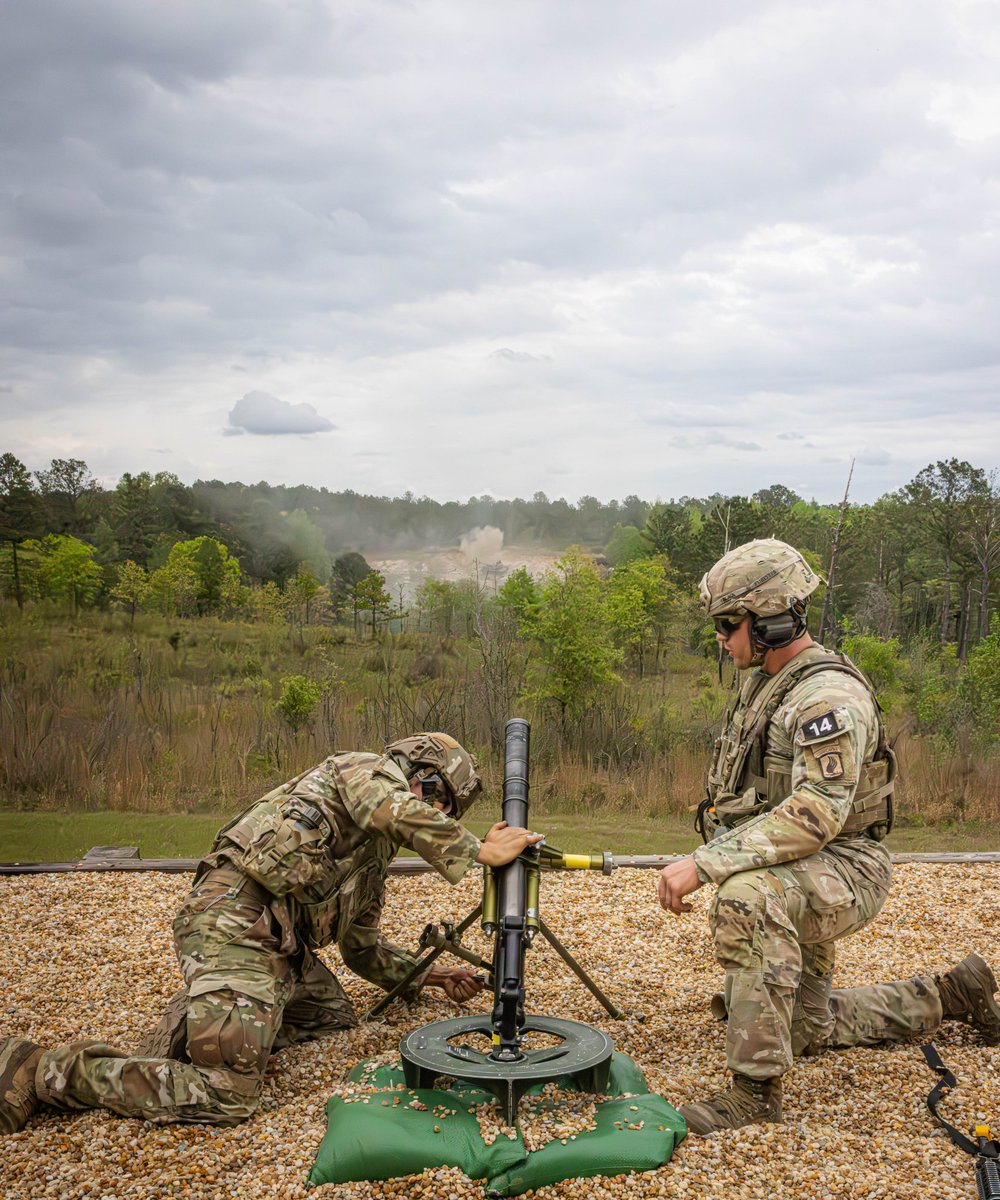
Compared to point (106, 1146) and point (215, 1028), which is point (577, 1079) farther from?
point (106, 1146)

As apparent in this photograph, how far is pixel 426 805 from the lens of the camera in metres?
4.16

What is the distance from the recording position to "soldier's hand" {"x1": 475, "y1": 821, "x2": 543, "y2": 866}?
403 centimetres

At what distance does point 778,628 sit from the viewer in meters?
4.32

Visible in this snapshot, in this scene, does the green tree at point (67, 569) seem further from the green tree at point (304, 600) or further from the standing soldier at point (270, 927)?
the standing soldier at point (270, 927)

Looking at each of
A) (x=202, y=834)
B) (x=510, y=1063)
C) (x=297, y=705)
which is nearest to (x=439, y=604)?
(x=297, y=705)

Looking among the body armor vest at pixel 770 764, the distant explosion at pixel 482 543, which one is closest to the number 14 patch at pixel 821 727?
the body armor vest at pixel 770 764

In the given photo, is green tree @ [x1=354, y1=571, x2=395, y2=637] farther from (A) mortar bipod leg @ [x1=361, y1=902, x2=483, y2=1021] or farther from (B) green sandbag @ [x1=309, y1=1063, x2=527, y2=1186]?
(B) green sandbag @ [x1=309, y1=1063, x2=527, y2=1186]

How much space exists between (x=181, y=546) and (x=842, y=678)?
18774 mm

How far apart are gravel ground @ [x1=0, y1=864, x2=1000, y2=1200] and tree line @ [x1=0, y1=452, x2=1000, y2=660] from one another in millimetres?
4531

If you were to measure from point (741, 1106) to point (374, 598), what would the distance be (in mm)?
15958

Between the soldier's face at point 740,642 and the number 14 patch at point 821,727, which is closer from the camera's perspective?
the number 14 patch at point 821,727

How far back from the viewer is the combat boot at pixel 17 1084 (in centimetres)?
377

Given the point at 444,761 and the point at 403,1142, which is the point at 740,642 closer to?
the point at 444,761

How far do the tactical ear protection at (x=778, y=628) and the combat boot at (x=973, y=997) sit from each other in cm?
170
